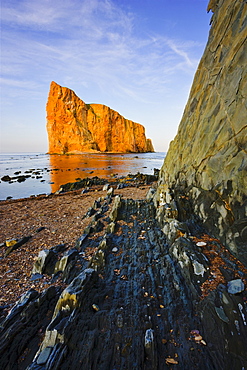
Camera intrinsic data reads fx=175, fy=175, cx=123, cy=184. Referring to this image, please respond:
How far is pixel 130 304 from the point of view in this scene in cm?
305

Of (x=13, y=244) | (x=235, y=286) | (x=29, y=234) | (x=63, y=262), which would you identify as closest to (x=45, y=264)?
(x=63, y=262)

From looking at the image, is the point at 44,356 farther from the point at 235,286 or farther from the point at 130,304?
the point at 235,286

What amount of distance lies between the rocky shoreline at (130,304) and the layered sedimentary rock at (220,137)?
0.66 metres

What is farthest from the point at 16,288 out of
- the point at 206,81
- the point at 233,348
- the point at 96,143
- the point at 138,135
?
the point at 138,135

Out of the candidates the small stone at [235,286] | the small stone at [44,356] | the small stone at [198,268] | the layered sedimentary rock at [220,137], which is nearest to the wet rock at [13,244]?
the small stone at [44,356]

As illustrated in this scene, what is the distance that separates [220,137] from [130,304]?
452cm

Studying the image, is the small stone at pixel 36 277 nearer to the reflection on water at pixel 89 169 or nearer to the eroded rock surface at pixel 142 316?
the eroded rock surface at pixel 142 316

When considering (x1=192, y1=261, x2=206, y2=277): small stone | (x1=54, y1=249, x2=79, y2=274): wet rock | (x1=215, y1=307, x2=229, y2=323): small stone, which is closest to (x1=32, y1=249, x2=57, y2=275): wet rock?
(x1=54, y1=249, x2=79, y2=274): wet rock

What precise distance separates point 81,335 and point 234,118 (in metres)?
5.28

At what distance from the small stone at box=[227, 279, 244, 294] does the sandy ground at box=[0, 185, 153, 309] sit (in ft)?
11.4

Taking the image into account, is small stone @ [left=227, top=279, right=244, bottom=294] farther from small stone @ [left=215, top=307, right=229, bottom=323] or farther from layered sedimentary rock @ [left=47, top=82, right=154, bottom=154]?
layered sedimentary rock @ [left=47, top=82, right=154, bottom=154]

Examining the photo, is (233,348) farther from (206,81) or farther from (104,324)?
(206,81)

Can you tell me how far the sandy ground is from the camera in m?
4.09

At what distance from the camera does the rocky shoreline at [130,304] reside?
2.27 metres
